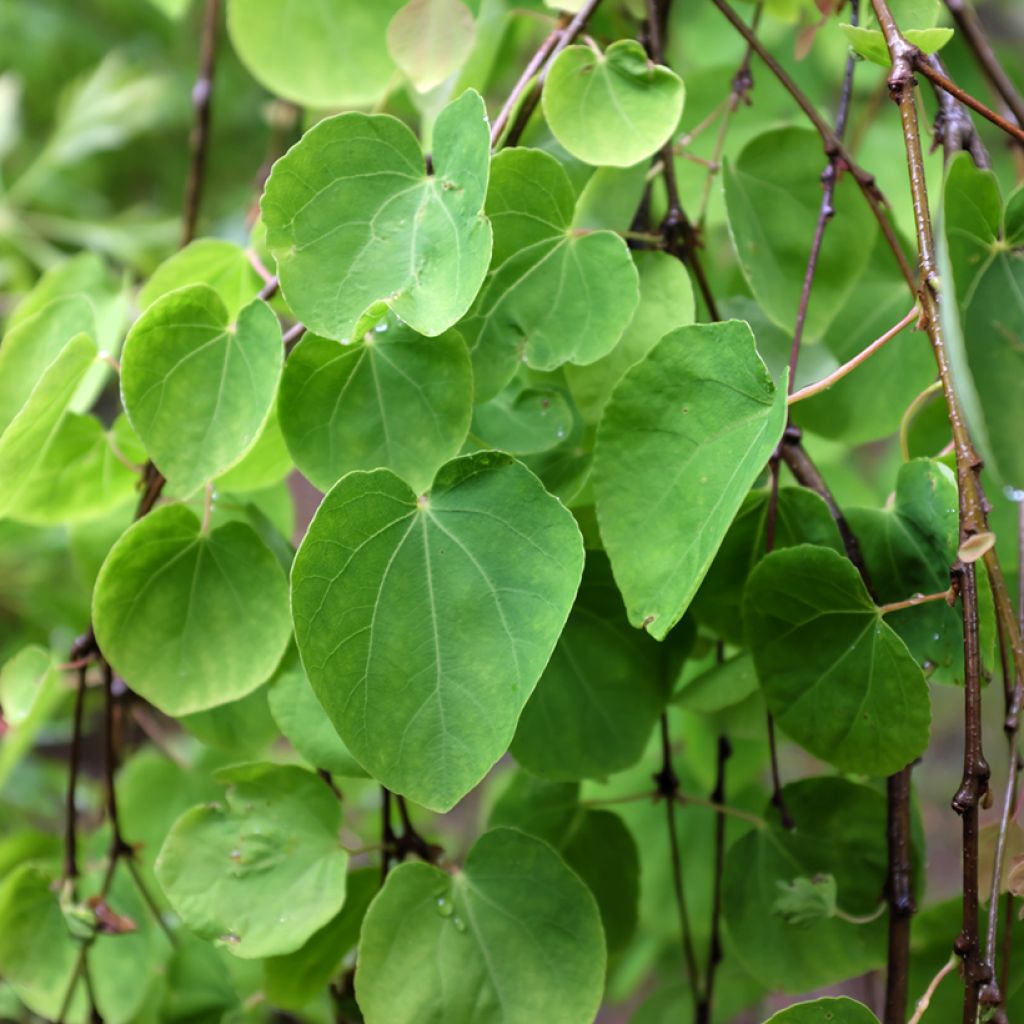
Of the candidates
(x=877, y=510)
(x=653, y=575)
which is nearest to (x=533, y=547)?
(x=653, y=575)

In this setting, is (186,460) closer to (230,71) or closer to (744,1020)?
(744,1020)

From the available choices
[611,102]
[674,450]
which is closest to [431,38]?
[611,102]

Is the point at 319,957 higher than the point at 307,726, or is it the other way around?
the point at 307,726

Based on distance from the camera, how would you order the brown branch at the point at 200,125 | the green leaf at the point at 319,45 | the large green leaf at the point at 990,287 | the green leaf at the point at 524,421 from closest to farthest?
the large green leaf at the point at 990,287 < the green leaf at the point at 524,421 < the green leaf at the point at 319,45 < the brown branch at the point at 200,125

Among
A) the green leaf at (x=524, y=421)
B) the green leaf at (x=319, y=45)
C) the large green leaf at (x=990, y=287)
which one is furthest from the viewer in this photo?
the green leaf at (x=319, y=45)

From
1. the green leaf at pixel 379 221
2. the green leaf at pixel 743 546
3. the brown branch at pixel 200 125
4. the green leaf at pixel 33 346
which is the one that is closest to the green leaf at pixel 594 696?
the green leaf at pixel 743 546

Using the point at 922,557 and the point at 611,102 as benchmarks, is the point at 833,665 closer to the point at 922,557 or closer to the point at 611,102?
the point at 922,557

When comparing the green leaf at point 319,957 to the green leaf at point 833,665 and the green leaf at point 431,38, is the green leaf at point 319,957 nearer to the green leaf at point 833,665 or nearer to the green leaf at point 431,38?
the green leaf at point 833,665
